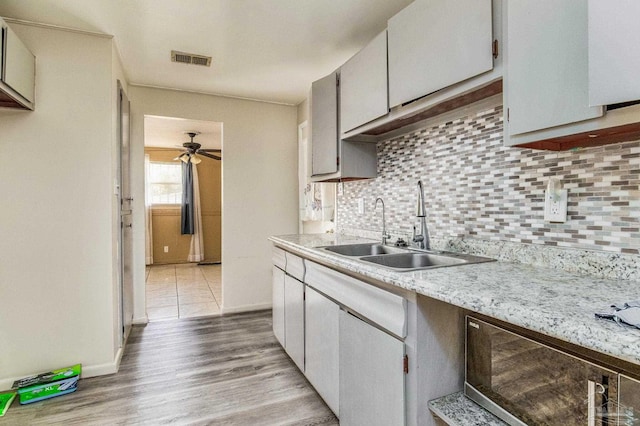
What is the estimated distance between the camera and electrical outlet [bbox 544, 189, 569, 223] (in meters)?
1.26

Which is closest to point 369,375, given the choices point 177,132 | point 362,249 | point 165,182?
point 362,249

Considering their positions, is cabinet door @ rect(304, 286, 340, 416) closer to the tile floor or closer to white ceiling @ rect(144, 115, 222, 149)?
the tile floor

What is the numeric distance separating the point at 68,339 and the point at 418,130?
8.84 ft

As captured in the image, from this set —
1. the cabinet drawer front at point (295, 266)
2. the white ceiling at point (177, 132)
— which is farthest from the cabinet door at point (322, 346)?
the white ceiling at point (177, 132)

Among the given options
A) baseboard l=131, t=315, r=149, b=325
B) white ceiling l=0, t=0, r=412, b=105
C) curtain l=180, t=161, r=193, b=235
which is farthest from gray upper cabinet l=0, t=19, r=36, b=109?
curtain l=180, t=161, r=193, b=235

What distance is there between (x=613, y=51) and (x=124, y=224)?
3.19 metres

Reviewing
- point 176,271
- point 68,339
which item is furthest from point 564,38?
point 176,271

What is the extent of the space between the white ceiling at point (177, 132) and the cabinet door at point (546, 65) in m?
3.64

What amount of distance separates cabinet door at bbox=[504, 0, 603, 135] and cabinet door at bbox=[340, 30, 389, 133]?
76cm

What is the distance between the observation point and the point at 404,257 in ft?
5.95

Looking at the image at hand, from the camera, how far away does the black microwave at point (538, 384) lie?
762 millimetres

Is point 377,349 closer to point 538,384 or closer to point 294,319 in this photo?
point 538,384

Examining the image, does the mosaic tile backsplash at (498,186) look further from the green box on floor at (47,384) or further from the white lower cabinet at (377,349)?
the green box on floor at (47,384)

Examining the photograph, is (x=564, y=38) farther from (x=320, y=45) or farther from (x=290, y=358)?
(x=290, y=358)
